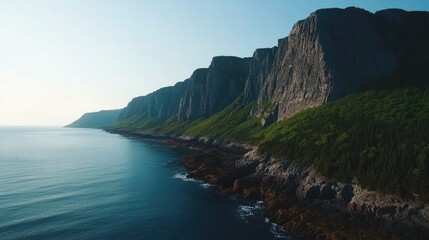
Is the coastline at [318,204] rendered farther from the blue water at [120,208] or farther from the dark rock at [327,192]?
the blue water at [120,208]

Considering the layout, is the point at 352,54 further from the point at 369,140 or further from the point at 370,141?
the point at 370,141

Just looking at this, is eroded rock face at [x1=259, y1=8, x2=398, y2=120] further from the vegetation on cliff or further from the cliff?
the vegetation on cliff

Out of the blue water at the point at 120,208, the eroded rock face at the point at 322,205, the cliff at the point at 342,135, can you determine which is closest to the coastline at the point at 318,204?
the eroded rock face at the point at 322,205

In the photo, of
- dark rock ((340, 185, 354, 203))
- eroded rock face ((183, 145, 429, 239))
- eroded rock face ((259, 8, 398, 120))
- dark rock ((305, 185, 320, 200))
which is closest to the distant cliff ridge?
eroded rock face ((259, 8, 398, 120))

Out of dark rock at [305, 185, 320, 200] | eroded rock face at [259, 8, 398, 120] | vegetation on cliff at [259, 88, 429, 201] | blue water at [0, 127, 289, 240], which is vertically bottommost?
blue water at [0, 127, 289, 240]

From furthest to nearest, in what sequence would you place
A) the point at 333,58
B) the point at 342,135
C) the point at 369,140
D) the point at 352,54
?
the point at 352,54
the point at 333,58
the point at 342,135
the point at 369,140

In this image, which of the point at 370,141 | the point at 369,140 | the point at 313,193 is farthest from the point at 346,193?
the point at 369,140

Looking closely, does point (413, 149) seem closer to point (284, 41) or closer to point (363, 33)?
point (363, 33)

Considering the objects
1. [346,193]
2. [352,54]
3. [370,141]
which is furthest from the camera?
[352,54]
